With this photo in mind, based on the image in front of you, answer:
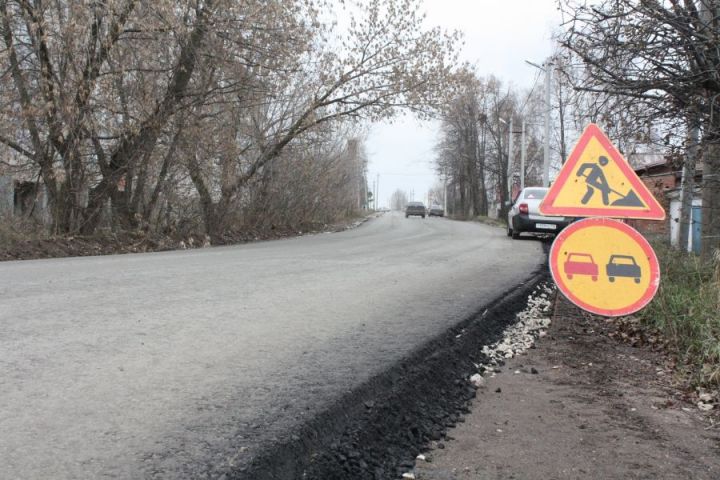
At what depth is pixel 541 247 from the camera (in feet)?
47.5

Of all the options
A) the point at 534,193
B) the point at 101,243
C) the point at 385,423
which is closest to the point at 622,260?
the point at 385,423

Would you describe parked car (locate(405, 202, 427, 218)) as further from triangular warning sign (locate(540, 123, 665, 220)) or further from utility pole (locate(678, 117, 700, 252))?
triangular warning sign (locate(540, 123, 665, 220))

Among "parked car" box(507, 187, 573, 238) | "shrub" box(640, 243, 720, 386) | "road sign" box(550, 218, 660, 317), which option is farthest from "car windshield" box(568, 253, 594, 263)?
"parked car" box(507, 187, 573, 238)

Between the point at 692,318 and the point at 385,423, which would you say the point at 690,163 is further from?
the point at 385,423

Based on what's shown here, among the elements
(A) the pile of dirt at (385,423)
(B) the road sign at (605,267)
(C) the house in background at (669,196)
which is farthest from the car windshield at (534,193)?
(B) the road sign at (605,267)

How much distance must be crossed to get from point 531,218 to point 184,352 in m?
14.3

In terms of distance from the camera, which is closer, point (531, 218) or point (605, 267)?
point (605, 267)

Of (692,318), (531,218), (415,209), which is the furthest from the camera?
(415,209)

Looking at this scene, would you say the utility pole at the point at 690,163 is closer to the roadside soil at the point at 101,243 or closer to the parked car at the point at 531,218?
the parked car at the point at 531,218

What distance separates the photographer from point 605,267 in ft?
14.5

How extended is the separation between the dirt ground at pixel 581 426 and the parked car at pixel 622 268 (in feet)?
2.59

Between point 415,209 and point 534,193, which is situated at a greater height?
point 534,193

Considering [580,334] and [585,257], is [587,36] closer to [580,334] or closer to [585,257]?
[585,257]

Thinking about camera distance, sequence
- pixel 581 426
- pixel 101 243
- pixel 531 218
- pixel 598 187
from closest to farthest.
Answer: pixel 581 426 → pixel 598 187 → pixel 101 243 → pixel 531 218
